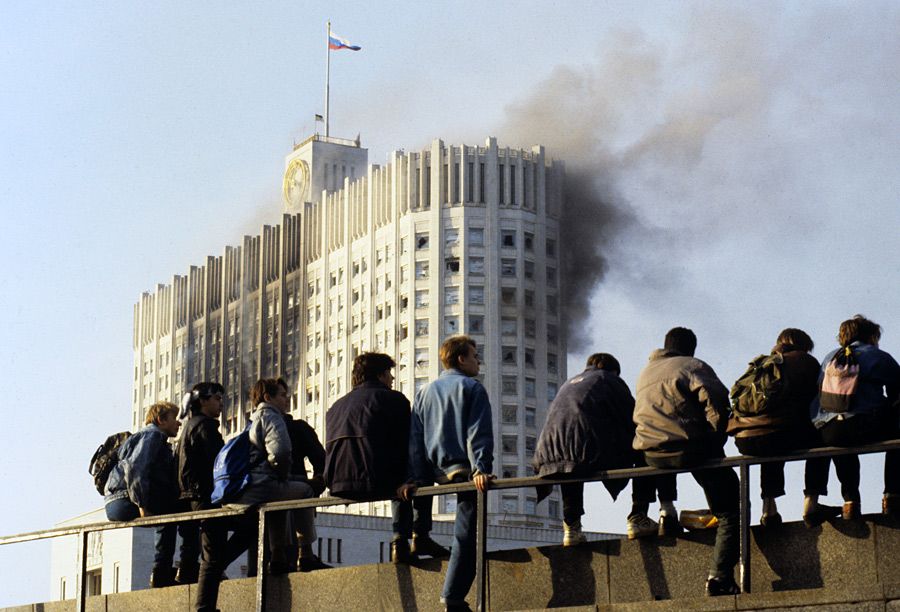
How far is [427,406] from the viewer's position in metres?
11.9

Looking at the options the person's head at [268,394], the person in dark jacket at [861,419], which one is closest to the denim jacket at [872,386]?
the person in dark jacket at [861,419]

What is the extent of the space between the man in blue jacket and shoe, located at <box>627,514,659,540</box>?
1053 mm

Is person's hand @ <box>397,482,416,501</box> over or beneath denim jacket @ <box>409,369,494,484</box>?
beneath

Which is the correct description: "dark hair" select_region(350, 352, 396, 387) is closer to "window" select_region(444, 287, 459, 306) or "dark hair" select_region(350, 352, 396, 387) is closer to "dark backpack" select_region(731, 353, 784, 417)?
"dark backpack" select_region(731, 353, 784, 417)

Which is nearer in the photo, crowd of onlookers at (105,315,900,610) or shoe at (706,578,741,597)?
shoe at (706,578,741,597)

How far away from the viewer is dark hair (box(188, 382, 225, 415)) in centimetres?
1343

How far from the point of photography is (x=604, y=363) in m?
11.8

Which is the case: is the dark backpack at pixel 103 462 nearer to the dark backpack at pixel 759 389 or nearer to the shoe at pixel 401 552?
the shoe at pixel 401 552

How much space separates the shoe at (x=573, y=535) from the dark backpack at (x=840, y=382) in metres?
2.19

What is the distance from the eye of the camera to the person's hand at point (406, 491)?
11.9 meters

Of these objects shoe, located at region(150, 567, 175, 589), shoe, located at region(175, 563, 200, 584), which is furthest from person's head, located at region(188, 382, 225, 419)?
shoe, located at region(150, 567, 175, 589)

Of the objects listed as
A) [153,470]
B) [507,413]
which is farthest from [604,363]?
[507,413]

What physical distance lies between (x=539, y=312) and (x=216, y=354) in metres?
34.5

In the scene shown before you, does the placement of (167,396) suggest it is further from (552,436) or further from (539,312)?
(552,436)
